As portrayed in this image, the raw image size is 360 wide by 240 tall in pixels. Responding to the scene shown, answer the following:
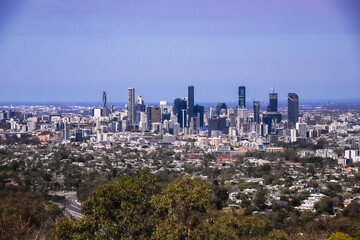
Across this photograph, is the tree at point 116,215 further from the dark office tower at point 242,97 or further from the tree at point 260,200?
the dark office tower at point 242,97

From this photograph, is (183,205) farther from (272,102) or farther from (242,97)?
(242,97)

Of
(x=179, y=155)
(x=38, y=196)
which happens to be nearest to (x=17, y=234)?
(x=38, y=196)

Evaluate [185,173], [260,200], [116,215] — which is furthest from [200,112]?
[116,215]

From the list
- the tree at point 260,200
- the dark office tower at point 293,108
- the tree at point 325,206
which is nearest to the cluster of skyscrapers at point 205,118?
the dark office tower at point 293,108

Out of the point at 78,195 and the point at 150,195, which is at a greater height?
the point at 150,195

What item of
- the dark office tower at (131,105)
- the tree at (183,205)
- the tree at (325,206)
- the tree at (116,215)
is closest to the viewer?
the tree at (116,215)

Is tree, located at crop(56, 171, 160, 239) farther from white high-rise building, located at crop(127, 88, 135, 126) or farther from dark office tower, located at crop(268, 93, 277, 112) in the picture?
white high-rise building, located at crop(127, 88, 135, 126)

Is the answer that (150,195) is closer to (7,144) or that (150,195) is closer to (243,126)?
(7,144)
